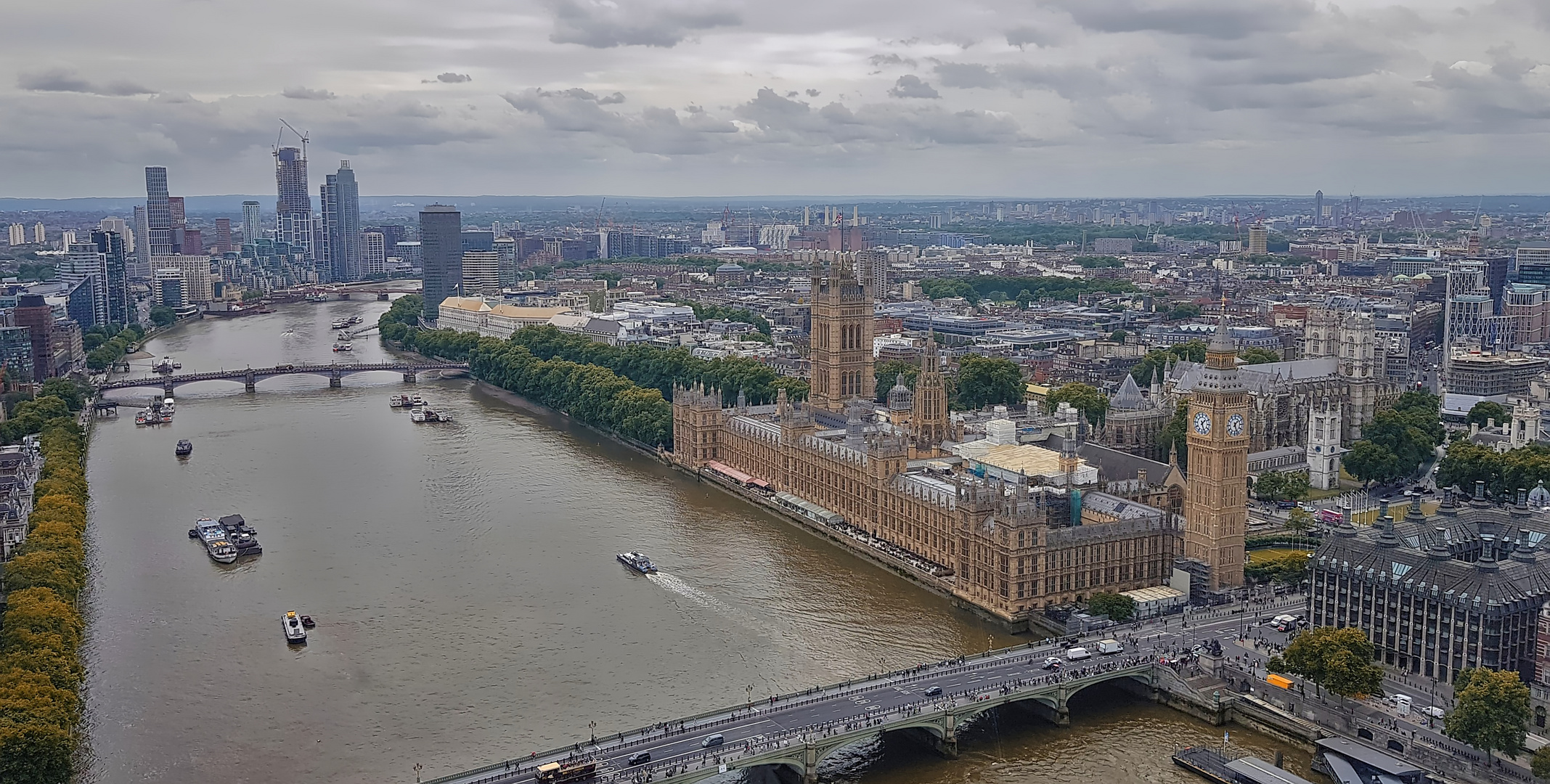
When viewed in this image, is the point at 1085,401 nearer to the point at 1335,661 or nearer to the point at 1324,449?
the point at 1324,449

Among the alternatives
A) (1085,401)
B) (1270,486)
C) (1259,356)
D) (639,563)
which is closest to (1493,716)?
(1270,486)

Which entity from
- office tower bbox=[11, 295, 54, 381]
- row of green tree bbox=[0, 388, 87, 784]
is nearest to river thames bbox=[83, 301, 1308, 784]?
row of green tree bbox=[0, 388, 87, 784]

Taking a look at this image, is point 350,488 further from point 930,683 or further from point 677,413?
point 930,683

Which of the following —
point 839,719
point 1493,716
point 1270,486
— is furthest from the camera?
point 1270,486

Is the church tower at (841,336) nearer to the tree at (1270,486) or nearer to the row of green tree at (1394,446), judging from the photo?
the tree at (1270,486)

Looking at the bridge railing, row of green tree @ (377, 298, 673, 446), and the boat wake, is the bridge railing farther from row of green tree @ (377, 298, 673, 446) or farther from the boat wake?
row of green tree @ (377, 298, 673, 446)

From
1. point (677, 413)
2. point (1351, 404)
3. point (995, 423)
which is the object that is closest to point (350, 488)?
point (677, 413)
